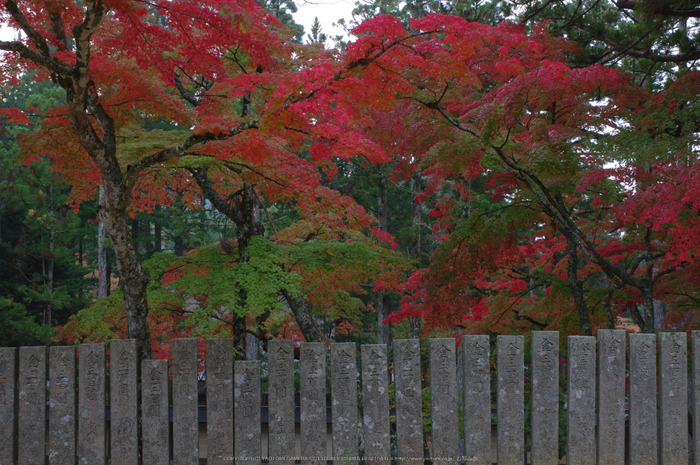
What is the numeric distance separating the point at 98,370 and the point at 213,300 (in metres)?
1.50

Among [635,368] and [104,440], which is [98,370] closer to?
[104,440]

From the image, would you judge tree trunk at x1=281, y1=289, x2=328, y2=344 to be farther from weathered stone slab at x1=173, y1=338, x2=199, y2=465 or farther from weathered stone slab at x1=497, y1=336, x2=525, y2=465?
weathered stone slab at x1=497, y1=336, x2=525, y2=465

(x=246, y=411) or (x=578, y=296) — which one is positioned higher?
(x=578, y=296)

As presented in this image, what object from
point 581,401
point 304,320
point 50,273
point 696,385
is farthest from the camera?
point 50,273

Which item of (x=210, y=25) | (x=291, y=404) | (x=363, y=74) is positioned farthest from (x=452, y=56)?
(x=291, y=404)

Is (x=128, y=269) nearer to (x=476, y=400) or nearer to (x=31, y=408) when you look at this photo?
(x=31, y=408)

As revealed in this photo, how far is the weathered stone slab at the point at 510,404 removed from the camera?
3377 mm

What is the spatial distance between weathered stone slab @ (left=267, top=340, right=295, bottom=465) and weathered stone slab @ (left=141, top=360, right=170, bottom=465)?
818mm

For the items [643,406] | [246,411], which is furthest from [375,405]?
[643,406]

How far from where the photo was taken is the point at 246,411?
3371 mm

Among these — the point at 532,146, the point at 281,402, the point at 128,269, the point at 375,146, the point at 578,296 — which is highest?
the point at 375,146

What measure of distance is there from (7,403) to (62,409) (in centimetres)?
42

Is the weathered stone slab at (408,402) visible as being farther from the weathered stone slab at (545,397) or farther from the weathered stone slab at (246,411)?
the weathered stone slab at (246,411)

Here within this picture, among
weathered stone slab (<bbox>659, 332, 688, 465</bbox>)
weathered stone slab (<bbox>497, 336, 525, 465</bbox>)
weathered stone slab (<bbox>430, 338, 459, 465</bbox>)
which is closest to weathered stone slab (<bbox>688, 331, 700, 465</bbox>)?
weathered stone slab (<bbox>659, 332, 688, 465</bbox>)
